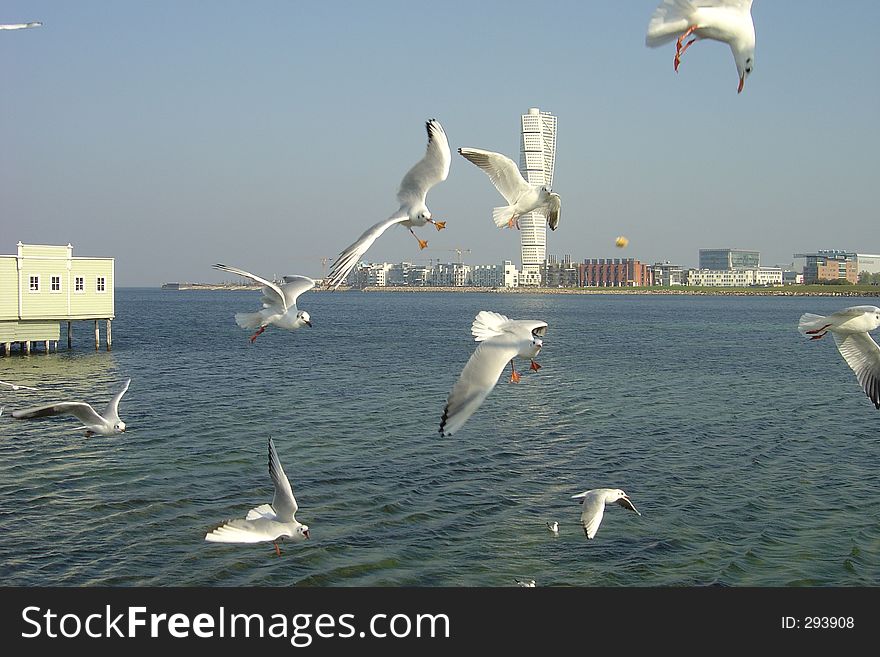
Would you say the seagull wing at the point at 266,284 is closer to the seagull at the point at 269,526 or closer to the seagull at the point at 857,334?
the seagull at the point at 269,526

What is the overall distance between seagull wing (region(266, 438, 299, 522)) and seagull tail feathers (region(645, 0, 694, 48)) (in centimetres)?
545

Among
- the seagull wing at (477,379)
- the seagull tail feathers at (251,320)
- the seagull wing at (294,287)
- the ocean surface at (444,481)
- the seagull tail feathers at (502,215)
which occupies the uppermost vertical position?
the seagull tail feathers at (502,215)

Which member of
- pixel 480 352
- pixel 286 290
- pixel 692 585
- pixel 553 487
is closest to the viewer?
pixel 480 352

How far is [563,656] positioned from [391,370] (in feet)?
143

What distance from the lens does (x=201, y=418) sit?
3800 cm

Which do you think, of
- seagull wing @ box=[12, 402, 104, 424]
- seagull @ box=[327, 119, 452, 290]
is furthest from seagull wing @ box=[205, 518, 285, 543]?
seagull @ box=[327, 119, 452, 290]

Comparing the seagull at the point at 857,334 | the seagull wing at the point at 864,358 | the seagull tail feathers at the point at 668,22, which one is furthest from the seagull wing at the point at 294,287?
the seagull wing at the point at 864,358

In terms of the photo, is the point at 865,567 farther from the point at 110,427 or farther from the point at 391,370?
the point at 391,370

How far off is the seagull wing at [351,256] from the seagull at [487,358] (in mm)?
1182

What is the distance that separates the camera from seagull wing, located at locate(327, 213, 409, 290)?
281 inches

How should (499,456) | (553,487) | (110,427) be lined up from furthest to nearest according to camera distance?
(499,456) → (553,487) → (110,427)

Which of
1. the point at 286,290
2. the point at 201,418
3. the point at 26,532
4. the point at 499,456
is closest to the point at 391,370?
the point at 201,418

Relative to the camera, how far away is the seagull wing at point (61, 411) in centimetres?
998

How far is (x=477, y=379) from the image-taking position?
7090mm
